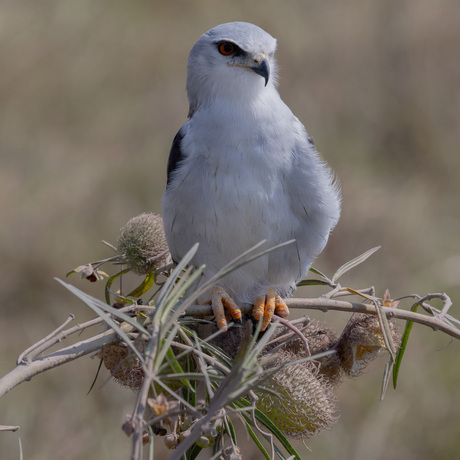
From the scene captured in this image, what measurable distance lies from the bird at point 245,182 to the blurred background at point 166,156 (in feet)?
8.32

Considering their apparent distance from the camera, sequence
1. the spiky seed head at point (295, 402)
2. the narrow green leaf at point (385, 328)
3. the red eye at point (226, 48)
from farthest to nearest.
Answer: the red eye at point (226, 48) → the narrow green leaf at point (385, 328) → the spiky seed head at point (295, 402)

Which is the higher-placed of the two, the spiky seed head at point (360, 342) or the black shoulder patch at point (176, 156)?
the black shoulder patch at point (176, 156)

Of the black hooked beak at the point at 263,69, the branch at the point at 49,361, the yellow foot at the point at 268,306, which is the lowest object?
the yellow foot at the point at 268,306

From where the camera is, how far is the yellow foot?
10.3ft

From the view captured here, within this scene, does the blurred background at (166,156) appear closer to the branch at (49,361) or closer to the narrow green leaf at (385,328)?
the narrow green leaf at (385,328)

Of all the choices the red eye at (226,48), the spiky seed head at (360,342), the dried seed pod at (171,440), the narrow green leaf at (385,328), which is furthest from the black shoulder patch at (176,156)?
the dried seed pod at (171,440)

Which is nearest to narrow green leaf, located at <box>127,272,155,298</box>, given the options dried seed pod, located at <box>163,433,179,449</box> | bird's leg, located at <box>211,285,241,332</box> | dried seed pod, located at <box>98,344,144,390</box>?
bird's leg, located at <box>211,285,241,332</box>

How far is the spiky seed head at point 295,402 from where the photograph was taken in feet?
7.23

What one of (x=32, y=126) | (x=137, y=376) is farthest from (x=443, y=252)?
(x=137, y=376)

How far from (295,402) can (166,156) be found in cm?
626

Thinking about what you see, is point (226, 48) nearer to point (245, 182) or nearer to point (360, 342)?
point (245, 182)

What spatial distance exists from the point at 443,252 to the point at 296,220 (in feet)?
15.2

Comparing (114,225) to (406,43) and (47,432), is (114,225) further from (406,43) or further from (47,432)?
(406,43)

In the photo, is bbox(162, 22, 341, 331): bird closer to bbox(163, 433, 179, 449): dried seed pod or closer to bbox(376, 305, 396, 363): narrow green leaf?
→ bbox(376, 305, 396, 363): narrow green leaf
